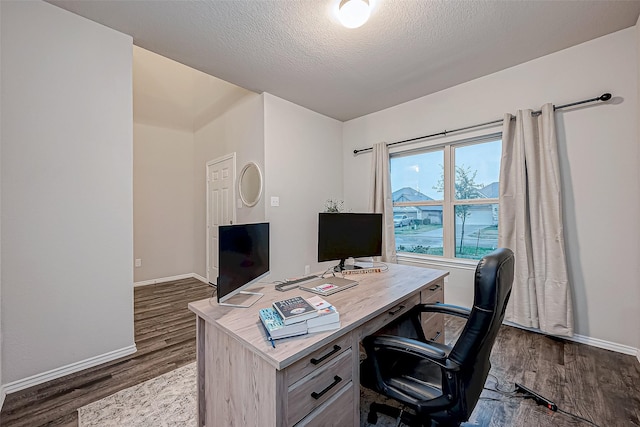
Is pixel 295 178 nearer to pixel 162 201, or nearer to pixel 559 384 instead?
pixel 162 201

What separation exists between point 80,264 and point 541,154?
4.00 meters

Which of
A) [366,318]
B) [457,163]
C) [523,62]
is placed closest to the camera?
[366,318]

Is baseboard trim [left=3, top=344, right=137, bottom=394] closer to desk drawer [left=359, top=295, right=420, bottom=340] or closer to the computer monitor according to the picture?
the computer monitor

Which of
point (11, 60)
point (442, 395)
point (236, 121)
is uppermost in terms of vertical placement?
point (236, 121)

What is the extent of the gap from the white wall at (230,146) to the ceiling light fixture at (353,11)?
1.71m

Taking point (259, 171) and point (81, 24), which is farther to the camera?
point (259, 171)

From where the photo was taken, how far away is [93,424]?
148 centimetres

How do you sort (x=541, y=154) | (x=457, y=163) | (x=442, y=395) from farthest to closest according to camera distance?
1. (x=457, y=163)
2. (x=541, y=154)
3. (x=442, y=395)

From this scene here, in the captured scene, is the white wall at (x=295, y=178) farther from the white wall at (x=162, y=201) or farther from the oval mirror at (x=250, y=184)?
the white wall at (x=162, y=201)

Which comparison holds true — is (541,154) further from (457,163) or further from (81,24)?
(81,24)

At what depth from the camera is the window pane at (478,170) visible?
9.53 feet

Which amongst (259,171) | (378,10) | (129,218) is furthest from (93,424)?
(378,10)

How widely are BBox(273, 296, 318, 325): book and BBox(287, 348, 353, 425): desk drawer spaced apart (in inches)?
8.1

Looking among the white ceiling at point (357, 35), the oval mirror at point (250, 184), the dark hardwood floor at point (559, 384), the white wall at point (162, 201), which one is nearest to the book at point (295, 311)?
the dark hardwood floor at point (559, 384)
